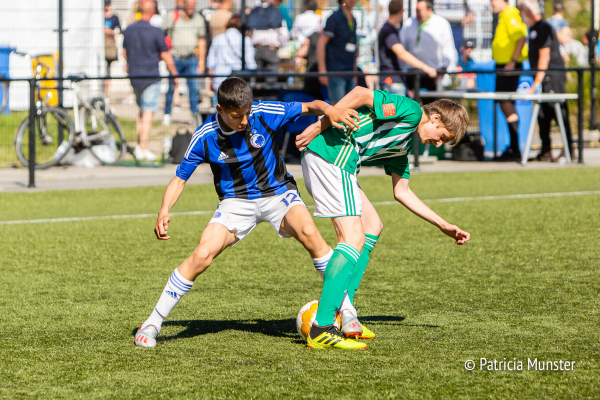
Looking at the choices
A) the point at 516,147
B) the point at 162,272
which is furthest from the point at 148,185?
the point at 516,147

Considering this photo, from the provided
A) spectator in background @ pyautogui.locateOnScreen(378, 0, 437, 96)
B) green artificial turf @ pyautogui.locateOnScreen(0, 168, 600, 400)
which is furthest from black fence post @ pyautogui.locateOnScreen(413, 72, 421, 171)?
green artificial turf @ pyautogui.locateOnScreen(0, 168, 600, 400)

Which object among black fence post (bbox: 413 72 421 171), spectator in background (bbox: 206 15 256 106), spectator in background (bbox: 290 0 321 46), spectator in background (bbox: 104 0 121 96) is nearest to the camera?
black fence post (bbox: 413 72 421 171)

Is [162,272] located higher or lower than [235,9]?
lower

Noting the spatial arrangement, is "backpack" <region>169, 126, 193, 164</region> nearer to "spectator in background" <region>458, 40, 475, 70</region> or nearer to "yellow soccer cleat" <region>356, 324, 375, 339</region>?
"spectator in background" <region>458, 40, 475, 70</region>

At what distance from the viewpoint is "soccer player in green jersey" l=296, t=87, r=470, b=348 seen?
13.6ft

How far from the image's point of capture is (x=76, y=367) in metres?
3.87

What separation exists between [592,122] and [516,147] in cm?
320

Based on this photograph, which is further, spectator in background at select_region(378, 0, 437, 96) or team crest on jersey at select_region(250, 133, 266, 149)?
spectator in background at select_region(378, 0, 437, 96)

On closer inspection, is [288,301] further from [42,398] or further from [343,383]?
[42,398]

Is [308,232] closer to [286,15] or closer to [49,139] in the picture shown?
[49,139]

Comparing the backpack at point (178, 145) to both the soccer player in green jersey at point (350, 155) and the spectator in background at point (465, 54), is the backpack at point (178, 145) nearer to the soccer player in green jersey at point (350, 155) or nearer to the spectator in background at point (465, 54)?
the spectator in background at point (465, 54)

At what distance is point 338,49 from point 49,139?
4.58 metres

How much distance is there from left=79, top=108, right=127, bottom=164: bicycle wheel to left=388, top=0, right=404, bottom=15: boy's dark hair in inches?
178

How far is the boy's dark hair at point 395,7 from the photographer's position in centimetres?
1209
